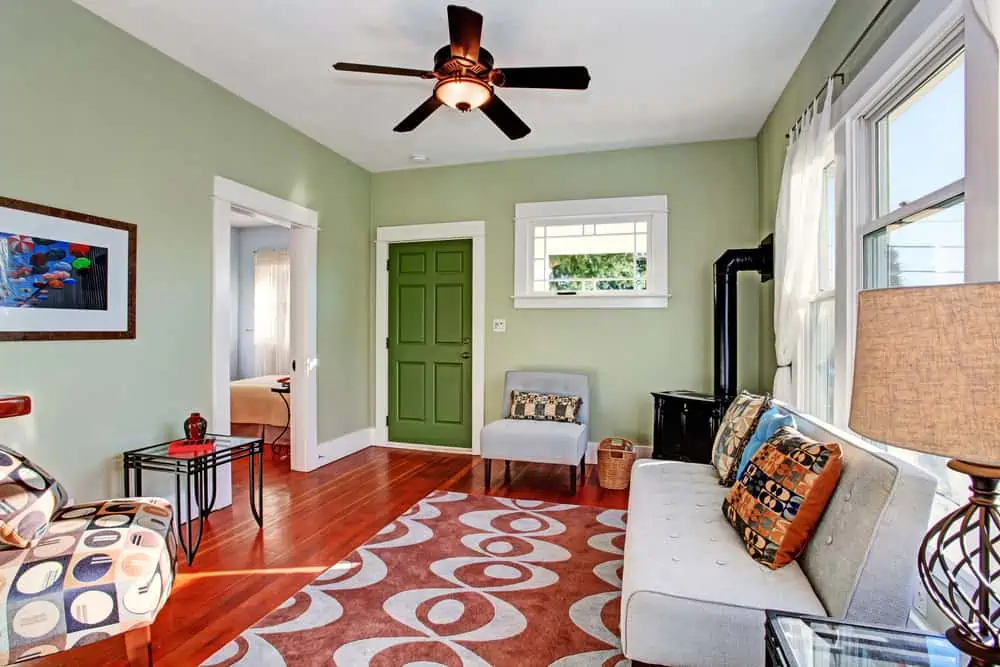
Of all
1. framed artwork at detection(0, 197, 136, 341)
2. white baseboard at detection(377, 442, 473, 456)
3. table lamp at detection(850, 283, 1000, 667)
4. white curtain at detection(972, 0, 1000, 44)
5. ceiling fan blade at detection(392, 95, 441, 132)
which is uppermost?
ceiling fan blade at detection(392, 95, 441, 132)

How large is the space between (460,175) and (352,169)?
1.02 metres

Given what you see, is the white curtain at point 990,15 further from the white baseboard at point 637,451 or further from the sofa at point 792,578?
the white baseboard at point 637,451

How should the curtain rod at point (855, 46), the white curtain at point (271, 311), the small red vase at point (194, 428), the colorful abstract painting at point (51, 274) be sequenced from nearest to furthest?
the curtain rod at point (855, 46)
the colorful abstract painting at point (51, 274)
the small red vase at point (194, 428)
the white curtain at point (271, 311)

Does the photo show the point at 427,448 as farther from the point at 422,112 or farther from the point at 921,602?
the point at 921,602

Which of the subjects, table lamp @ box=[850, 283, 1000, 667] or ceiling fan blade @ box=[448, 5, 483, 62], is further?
ceiling fan blade @ box=[448, 5, 483, 62]

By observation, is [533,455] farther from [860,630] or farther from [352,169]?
[352,169]

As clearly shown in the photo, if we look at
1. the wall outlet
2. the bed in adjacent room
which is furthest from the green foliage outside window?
the wall outlet

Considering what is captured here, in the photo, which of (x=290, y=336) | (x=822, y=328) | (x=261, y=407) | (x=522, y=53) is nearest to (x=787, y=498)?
(x=822, y=328)

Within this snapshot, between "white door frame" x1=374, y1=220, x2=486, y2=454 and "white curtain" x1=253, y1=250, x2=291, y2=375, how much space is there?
2668 mm

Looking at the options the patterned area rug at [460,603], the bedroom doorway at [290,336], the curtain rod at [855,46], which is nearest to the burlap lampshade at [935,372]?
the patterned area rug at [460,603]

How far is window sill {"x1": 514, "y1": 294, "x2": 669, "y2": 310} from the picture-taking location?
14.7 ft

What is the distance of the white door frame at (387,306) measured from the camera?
4930 mm

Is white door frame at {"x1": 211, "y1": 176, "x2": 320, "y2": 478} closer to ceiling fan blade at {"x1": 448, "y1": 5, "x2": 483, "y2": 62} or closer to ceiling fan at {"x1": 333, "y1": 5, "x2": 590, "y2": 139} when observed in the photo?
ceiling fan at {"x1": 333, "y1": 5, "x2": 590, "y2": 139}

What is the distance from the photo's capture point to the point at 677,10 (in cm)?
260
